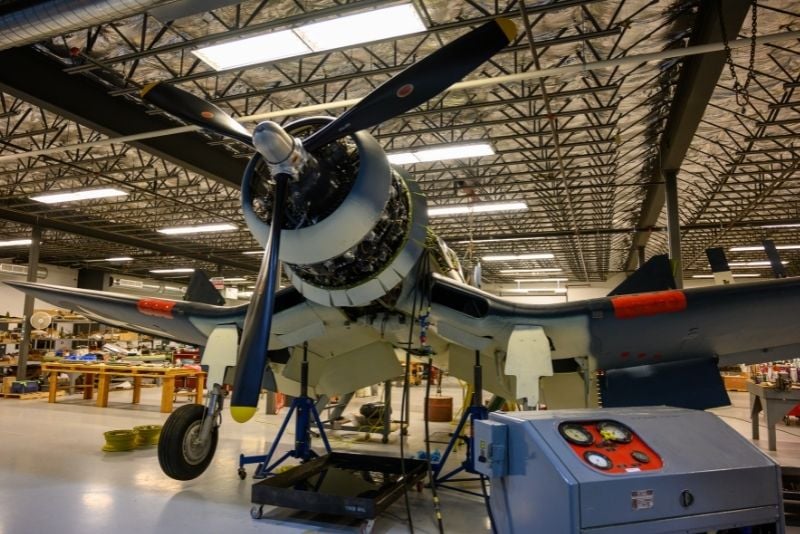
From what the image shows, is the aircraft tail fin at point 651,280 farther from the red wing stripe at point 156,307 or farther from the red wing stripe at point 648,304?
the red wing stripe at point 156,307

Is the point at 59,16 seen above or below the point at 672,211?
below

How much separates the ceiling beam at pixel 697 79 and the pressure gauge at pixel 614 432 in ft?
16.3

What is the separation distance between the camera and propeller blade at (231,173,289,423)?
9.14ft

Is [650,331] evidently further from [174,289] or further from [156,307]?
[174,289]

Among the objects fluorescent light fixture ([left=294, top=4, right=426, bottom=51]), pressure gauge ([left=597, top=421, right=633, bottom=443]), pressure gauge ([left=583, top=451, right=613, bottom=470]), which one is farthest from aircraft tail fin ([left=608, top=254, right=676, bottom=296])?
fluorescent light fixture ([left=294, top=4, right=426, bottom=51])

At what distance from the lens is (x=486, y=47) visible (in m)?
3.20

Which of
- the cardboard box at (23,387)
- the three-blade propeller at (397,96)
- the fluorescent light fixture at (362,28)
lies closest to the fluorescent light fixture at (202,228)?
the cardboard box at (23,387)

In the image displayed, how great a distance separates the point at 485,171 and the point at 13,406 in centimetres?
1193

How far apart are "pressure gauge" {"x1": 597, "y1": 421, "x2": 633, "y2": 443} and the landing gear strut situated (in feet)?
11.8

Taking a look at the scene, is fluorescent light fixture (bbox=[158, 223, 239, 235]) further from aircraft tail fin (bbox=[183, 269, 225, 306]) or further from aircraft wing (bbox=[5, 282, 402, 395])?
aircraft tail fin (bbox=[183, 269, 225, 306])

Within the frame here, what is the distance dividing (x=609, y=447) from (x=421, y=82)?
2.35m

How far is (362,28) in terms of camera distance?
224 inches

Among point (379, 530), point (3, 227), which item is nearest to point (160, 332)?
point (379, 530)

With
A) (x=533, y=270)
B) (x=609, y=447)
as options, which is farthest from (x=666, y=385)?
(x=533, y=270)
